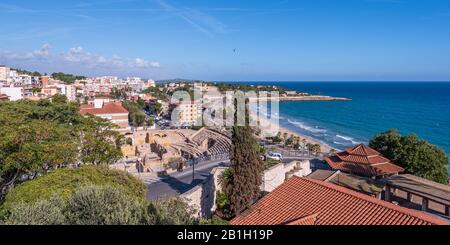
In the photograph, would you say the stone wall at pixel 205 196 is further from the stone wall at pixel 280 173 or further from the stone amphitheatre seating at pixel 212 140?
the stone amphitheatre seating at pixel 212 140

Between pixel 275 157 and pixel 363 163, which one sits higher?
pixel 363 163

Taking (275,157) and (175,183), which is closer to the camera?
(175,183)

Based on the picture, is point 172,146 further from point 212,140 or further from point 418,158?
point 418,158

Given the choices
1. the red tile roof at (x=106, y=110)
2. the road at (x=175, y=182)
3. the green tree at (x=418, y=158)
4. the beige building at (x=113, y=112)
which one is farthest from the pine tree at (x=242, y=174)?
the red tile roof at (x=106, y=110)

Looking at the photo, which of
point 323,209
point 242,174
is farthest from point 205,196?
point 323,209
